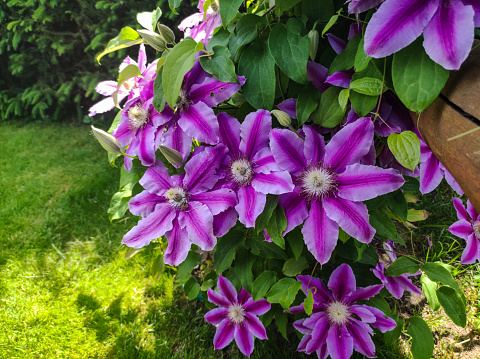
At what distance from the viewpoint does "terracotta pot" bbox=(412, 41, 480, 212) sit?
442 millimetres

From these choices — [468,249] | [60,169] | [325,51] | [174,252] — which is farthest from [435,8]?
[60,169]

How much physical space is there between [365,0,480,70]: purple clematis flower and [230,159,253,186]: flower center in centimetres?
28

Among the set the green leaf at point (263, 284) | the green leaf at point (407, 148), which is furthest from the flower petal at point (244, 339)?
the green leaf at point (407, 148)

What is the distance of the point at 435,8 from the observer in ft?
1.43

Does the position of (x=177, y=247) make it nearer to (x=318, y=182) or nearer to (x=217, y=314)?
(x=318, y=182)

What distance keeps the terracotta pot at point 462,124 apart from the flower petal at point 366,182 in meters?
0.08

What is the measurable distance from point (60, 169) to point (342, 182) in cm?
242

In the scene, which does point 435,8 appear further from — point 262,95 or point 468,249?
point 468,249

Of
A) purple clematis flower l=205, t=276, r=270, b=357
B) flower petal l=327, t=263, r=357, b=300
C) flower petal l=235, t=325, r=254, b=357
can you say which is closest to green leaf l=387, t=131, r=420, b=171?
flower petal l=327, t=263, r=357, b=300

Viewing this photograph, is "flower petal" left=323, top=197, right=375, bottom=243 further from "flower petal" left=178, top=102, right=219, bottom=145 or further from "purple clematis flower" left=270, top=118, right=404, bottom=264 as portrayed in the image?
"flower petal" left=178, top=102, right=219, bottom=145

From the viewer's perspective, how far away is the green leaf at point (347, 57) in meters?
0.58

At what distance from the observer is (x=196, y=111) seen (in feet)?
2.08

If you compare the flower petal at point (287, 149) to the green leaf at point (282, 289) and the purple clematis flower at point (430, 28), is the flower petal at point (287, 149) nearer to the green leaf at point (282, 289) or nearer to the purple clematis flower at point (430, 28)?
the purple clematis flower at point (430, 28)

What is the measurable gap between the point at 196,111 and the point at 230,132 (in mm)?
75
